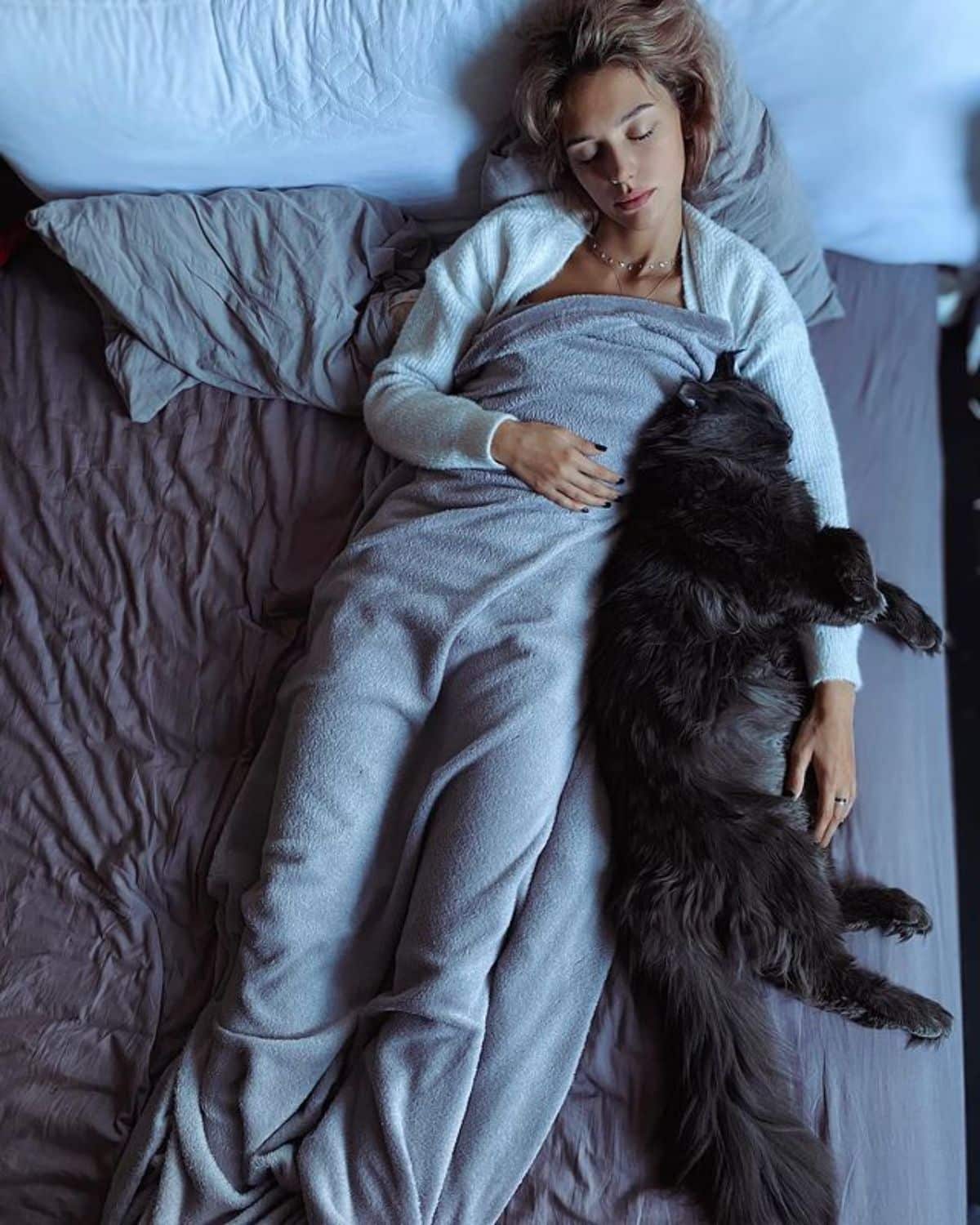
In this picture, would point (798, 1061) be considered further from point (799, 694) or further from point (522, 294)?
point (522, 294)

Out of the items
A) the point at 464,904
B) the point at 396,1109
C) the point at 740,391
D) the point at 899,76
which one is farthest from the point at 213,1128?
the point at 899,76

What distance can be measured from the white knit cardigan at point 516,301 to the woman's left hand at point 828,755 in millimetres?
27

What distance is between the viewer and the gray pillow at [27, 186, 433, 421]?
1.58 meters

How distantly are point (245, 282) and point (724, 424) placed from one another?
781 millimetres

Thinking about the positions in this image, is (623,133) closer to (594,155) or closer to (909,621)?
(594,155)

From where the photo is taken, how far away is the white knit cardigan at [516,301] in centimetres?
138

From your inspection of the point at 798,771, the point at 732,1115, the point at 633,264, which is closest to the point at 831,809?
the point at 798,771

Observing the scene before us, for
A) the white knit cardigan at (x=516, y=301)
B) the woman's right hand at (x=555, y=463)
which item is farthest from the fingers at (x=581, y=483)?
the white knit cardigan at (x=516, y=301)

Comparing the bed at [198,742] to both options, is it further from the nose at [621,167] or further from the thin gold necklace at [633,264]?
the nose at [621,167]

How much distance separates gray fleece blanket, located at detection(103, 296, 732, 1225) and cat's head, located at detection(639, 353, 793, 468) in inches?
1.8

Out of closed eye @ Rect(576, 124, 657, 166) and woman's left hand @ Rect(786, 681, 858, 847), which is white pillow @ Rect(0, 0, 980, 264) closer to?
closed eye @ Rect(576, 124, 657, 166)

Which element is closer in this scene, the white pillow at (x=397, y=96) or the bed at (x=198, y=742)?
the bed at (x=198, y=742)

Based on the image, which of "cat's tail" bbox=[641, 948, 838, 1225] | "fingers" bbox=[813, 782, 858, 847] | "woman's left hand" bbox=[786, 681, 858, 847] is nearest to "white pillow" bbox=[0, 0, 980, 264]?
"woman's left hand" bbox=[786, 681, 858, 847]

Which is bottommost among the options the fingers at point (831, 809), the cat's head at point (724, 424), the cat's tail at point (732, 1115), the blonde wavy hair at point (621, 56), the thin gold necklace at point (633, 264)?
the cat's tail at point (732, 1115)
